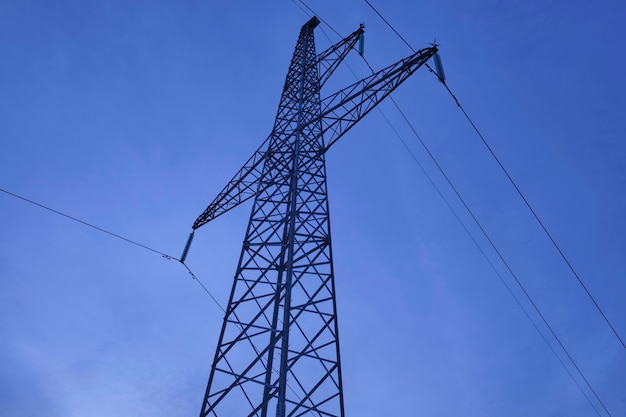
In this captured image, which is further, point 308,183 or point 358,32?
point 358,32

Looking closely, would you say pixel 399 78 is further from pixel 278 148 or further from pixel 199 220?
pixel 199 220

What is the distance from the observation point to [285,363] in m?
6.73

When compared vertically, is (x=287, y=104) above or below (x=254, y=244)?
above

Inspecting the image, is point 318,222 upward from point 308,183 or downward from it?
downward

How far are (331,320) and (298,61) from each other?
39.2 feet

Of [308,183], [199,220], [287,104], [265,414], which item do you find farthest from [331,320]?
[287,104]

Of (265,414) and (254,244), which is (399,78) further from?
(265,414)

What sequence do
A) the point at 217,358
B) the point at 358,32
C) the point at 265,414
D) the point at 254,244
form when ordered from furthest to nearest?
the point at 358,32 < the point at 254,244 < the point at 217,358 < the point at 265,414

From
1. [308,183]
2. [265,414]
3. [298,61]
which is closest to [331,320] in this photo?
[265,414]

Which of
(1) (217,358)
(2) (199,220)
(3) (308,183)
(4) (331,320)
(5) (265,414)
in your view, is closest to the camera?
(5) (265,414)

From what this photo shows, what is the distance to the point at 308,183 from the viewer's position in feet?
34.9

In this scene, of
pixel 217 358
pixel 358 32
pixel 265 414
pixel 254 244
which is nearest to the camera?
pixel 265 414

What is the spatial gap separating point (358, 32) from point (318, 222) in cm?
980

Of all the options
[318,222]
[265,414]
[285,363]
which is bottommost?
[265,414]
